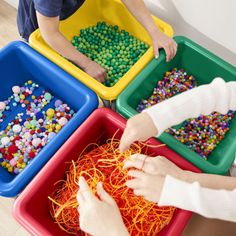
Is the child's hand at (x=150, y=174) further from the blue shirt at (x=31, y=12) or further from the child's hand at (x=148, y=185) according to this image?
the blue shirt at (x=31, y=12)

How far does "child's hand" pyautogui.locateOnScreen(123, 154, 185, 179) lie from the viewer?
2.44 feet

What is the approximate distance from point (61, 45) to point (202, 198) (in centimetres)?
58

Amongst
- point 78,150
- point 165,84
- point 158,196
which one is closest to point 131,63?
point 165,84

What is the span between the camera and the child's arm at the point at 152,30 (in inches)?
40.6

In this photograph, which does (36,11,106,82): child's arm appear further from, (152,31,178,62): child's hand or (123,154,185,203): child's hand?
(123,154,185,203): child's hand

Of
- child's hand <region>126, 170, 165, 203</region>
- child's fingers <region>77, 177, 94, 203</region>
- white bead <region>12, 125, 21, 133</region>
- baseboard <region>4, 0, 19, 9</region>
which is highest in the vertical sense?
child's hand <region>126, 170, 165, 203</region>

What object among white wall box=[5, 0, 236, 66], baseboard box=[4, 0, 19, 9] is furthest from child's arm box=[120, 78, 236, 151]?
baseboard box=[4, 0, 19, 9]

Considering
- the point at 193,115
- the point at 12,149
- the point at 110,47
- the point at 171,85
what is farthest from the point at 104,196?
the point at 110,47

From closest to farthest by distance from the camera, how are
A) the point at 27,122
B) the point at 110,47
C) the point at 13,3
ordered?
the point at 27,122, the point at 110,47, the point at 13,3

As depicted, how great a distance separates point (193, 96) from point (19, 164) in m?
0.54

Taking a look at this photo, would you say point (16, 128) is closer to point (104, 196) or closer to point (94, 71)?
point (94, 71)

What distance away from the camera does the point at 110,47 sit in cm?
121

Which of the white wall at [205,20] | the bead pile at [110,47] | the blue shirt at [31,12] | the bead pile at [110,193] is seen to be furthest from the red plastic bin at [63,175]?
the white wall at [205,20]

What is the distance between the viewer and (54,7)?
89cm
